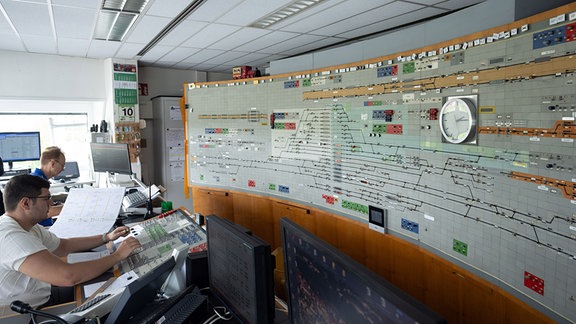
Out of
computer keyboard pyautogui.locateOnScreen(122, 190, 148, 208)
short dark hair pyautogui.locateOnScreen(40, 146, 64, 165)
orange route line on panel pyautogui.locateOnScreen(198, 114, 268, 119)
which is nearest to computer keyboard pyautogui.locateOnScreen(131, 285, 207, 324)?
computer keyboard pyautogui.locateOnScreen(122, 190, 148, 208)

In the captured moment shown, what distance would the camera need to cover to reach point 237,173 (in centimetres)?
420

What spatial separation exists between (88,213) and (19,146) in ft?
11.3

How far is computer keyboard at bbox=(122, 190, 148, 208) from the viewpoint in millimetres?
3156

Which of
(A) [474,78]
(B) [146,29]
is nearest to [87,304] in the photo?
(A) [474,78]

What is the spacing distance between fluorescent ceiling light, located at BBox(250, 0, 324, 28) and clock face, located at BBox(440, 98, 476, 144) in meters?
1.48

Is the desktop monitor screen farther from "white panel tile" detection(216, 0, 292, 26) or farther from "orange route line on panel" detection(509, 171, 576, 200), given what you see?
"orange route line on panel" detection(509, 171, 576, 200)

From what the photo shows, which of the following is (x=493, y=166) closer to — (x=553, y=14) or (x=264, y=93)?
(x=553, y=14)

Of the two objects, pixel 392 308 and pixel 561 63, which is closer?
pixel 392 308

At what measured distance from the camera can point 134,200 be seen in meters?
3.23

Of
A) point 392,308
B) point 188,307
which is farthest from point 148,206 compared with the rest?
point 392,308

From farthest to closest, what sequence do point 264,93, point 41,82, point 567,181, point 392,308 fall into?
1. point 41,82
2. point 264,93
3. point 567,181
4. point 392,308

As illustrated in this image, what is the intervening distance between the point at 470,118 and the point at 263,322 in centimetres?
156

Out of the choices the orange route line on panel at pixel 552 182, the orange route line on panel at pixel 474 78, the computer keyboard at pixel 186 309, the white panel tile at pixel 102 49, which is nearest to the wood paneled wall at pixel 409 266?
the orange route line on panel at pixel 552 182

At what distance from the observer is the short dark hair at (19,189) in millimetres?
1833
